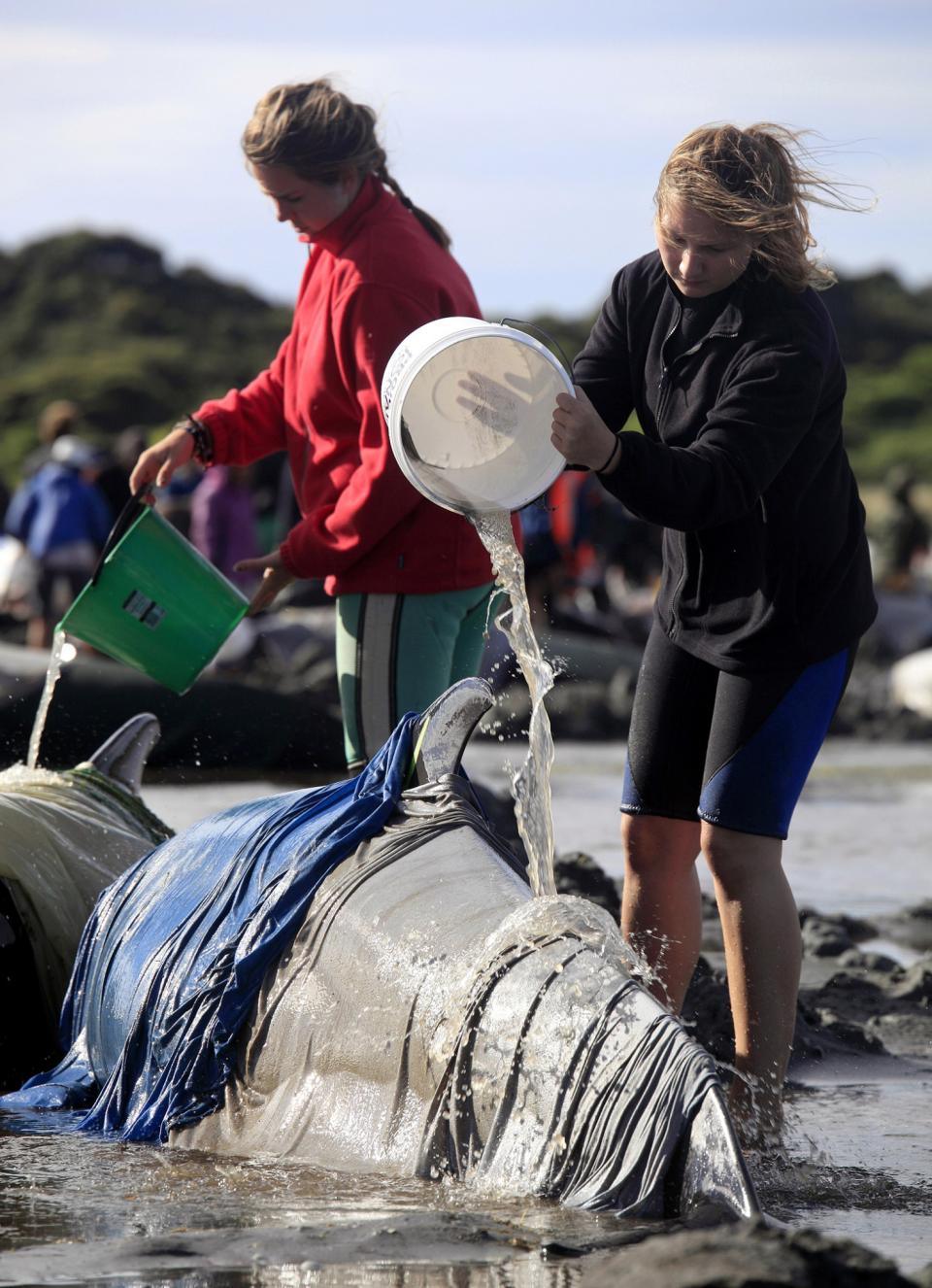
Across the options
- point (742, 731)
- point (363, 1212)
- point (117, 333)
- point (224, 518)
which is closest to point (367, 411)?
point (742, 731)

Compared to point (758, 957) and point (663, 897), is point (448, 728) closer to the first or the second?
point (663, 897)

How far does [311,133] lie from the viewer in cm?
435

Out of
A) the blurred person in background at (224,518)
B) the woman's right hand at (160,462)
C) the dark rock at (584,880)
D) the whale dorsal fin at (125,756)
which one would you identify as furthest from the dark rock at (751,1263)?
the blurred person in background at (224,518)

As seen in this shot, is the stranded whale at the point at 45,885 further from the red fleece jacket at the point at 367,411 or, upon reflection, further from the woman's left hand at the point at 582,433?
the woman's left hand at the point at 582,433

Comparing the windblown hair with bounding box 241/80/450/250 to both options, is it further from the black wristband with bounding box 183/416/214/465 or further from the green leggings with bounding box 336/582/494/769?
the green leggings with bounding box 336/582/494/769

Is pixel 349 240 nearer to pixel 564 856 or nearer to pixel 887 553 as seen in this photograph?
pixel 564 856

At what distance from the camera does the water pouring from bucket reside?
3.36m

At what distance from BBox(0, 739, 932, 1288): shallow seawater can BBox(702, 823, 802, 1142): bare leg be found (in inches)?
5.1

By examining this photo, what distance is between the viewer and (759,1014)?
3.43 metres

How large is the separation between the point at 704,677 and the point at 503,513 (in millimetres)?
492

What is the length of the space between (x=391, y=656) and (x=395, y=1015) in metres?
1.44

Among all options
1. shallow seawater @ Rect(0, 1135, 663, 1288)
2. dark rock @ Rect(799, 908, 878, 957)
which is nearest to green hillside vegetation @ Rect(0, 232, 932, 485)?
dark rock @ Rect(799, 908, 878, 957)

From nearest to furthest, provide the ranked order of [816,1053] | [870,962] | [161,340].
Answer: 1. [816,1053]
2. [870,962]
3. [161,340]

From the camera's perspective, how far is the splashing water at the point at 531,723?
3.41m
